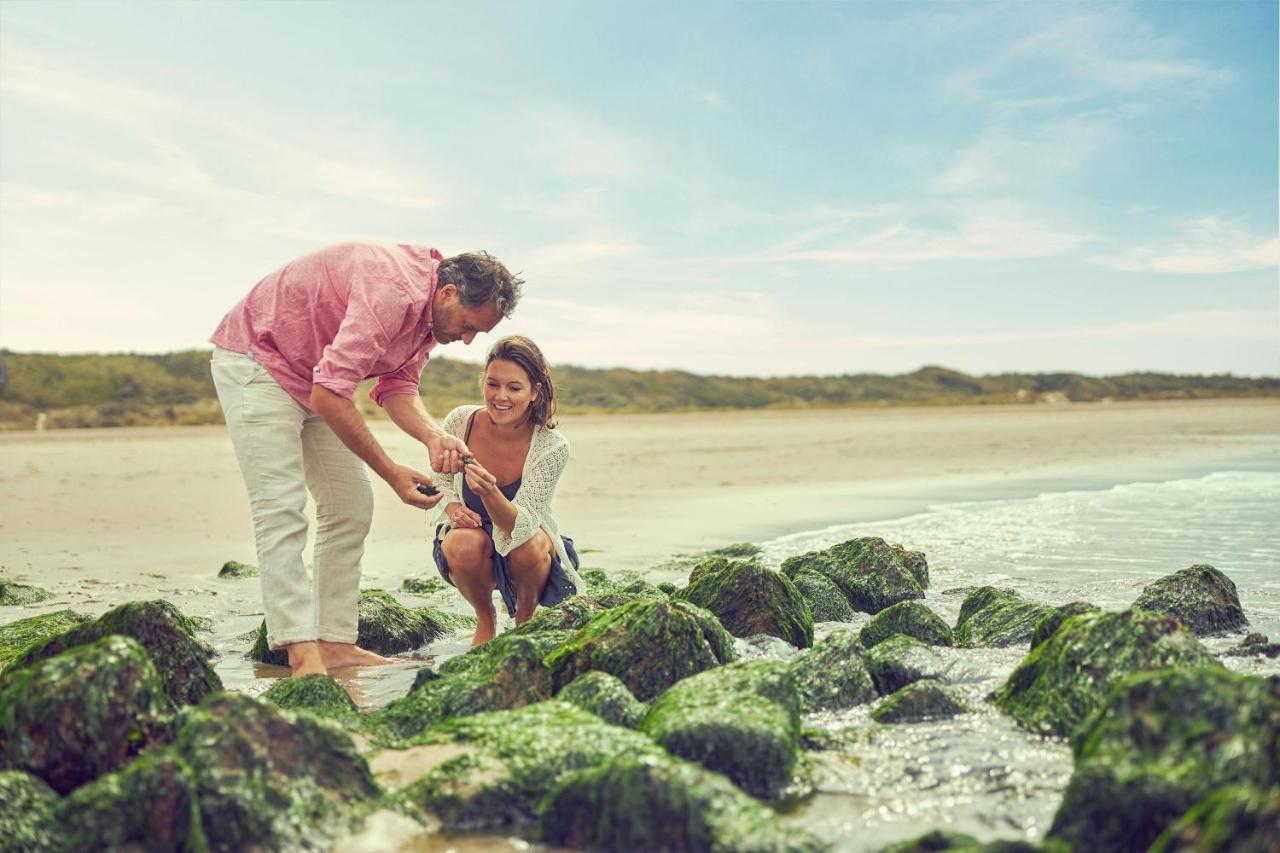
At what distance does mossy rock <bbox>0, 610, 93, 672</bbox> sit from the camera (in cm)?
519

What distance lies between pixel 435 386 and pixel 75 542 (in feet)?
169

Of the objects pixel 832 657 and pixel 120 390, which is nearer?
pixel 832 657

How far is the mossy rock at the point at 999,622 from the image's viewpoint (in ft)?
16.9

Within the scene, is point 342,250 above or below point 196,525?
above

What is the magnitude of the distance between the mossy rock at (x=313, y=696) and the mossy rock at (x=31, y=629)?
5.19ft

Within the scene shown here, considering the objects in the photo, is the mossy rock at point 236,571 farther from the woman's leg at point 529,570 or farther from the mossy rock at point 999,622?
the mossy rock at point 999,622

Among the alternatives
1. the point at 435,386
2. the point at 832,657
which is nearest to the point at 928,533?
the point at 832,657

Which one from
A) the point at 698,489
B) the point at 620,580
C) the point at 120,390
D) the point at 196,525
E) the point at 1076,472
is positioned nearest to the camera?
the point at 620,580

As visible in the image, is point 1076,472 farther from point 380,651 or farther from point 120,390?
point 120,390

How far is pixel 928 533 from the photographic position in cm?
1013

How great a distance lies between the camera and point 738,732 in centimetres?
329

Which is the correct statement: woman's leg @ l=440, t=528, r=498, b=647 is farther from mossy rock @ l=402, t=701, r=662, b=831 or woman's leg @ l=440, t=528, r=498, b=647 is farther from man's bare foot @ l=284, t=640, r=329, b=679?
mossy rock @ l=402, t=701, r=662, b=831

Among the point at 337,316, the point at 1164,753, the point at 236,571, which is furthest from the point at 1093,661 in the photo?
the point at 236,571

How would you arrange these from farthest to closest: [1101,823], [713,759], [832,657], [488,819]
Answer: [832,657]
[713,759]
[488,819]
[1101,823]
